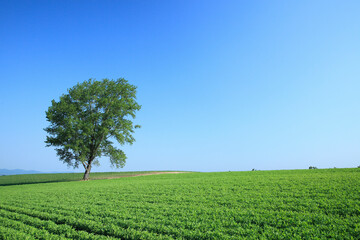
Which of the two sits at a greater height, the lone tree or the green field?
the lone tree

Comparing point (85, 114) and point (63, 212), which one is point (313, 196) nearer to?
point (63, 212)

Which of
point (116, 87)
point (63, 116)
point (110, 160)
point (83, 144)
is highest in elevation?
point (116, 87)

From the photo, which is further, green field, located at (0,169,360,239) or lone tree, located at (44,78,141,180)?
lone tree, located at (44,78,141,180)

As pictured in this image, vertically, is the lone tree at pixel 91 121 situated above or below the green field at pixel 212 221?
above

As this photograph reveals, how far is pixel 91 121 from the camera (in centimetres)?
4159

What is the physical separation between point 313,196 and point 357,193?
2.64 meters

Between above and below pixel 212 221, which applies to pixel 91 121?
above

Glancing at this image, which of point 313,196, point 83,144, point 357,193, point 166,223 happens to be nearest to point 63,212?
point 166,223

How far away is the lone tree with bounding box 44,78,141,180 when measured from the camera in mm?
39619

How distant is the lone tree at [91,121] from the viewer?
39619mm

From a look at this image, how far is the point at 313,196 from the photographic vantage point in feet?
45.6

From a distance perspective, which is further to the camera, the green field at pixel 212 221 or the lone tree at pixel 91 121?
the lone tree at pixel 91 121

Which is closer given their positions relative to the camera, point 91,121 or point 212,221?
point 212,221

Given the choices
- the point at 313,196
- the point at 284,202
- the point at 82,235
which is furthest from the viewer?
the point at 313,196
